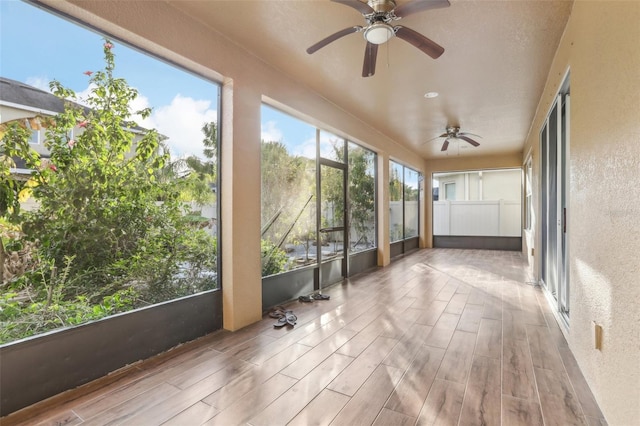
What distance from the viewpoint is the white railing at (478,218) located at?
8518 mm

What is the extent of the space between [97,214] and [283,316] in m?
1.87

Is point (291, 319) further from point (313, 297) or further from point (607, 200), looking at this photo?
point (607, 200)

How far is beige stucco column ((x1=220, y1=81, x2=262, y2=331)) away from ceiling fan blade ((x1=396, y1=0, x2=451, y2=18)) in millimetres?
1536

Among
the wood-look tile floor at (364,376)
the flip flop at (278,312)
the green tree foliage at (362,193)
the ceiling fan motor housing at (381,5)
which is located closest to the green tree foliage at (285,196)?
the flip flop at (278,312)

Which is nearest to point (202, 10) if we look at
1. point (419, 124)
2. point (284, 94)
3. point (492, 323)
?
point (284, 94)

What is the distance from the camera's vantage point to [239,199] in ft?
9.53

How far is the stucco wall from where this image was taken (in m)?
1.30

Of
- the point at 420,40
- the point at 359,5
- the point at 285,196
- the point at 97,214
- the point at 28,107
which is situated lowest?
the point at 97,214

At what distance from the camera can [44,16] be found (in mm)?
1867

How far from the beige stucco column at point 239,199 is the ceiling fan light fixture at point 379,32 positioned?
4.21ft

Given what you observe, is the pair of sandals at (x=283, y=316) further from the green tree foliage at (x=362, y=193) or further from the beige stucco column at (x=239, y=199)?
the green tree foliage at (x=362, y=193)

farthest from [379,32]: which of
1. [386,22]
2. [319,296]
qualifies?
[319,296]

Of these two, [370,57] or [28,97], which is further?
[370,57]

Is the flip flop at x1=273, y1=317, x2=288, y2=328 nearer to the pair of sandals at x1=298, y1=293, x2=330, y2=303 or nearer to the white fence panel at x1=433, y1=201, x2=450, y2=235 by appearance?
the pair of sandals at x1=298, y1=293, x2=330, y2=303
